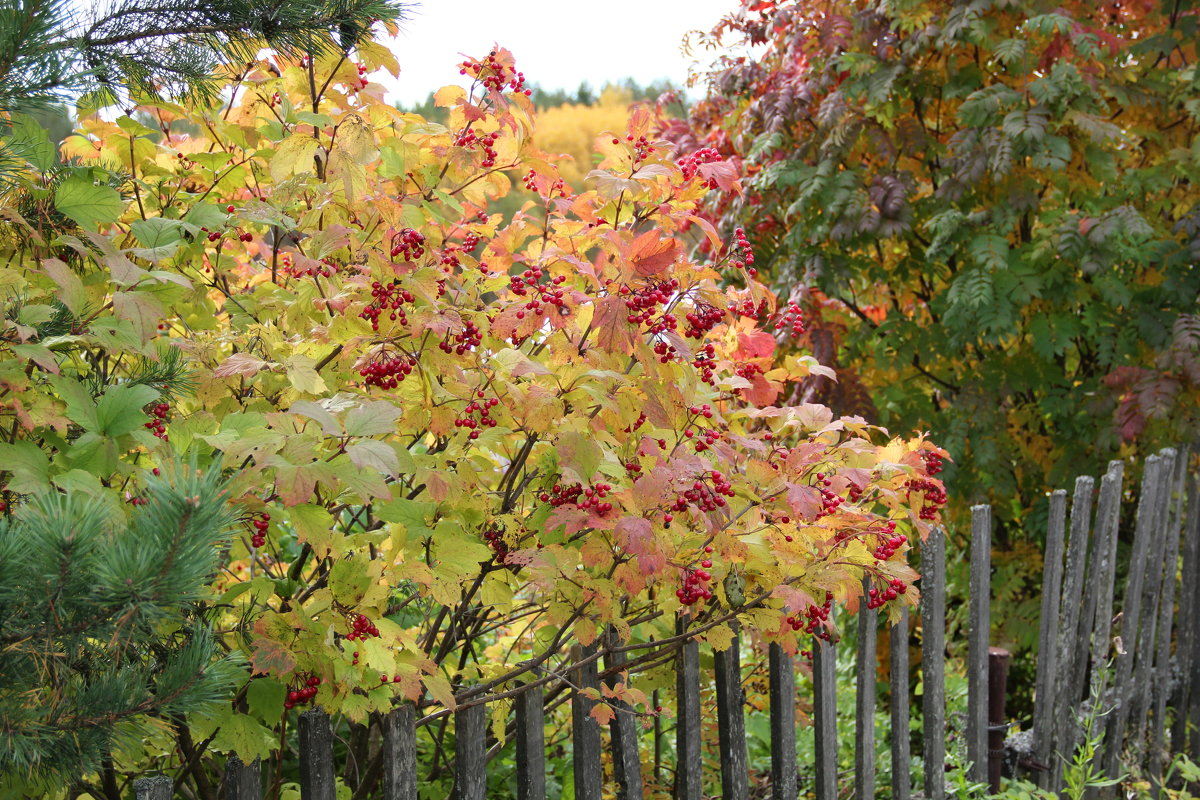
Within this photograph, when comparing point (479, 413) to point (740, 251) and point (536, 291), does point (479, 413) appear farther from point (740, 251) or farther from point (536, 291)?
point (740, 251)

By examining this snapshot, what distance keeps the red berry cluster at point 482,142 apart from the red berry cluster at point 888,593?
128 cm

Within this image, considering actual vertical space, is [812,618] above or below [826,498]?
below

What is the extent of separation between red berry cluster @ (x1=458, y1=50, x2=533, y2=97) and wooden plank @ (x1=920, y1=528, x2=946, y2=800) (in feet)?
5.01

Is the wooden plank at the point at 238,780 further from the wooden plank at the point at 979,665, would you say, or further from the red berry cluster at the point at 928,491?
the wooden plank at the point at 979,665

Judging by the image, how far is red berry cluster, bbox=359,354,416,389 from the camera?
5.69 feet

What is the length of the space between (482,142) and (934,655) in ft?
5.76

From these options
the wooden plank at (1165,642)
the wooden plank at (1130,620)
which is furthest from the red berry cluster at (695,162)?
the wooden plank at (1165,642)

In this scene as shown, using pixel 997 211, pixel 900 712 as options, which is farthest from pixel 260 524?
pixel 997 211

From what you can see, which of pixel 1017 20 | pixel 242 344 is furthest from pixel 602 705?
pixel 1017 20

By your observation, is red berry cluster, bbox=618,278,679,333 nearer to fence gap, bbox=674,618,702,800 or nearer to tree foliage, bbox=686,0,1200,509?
fence gap, bbox=674,618,702,800

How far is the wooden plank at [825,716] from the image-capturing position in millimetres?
2385

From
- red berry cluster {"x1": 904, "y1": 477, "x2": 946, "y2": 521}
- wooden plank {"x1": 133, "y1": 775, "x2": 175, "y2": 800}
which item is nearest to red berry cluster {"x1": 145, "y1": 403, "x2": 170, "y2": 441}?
wooden plank {"x1": 133, "y1": 775, "x2": 175, "y2": 800}

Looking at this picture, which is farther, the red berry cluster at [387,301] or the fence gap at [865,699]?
the fence gap at [865,699]

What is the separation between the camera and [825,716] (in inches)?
94.7
